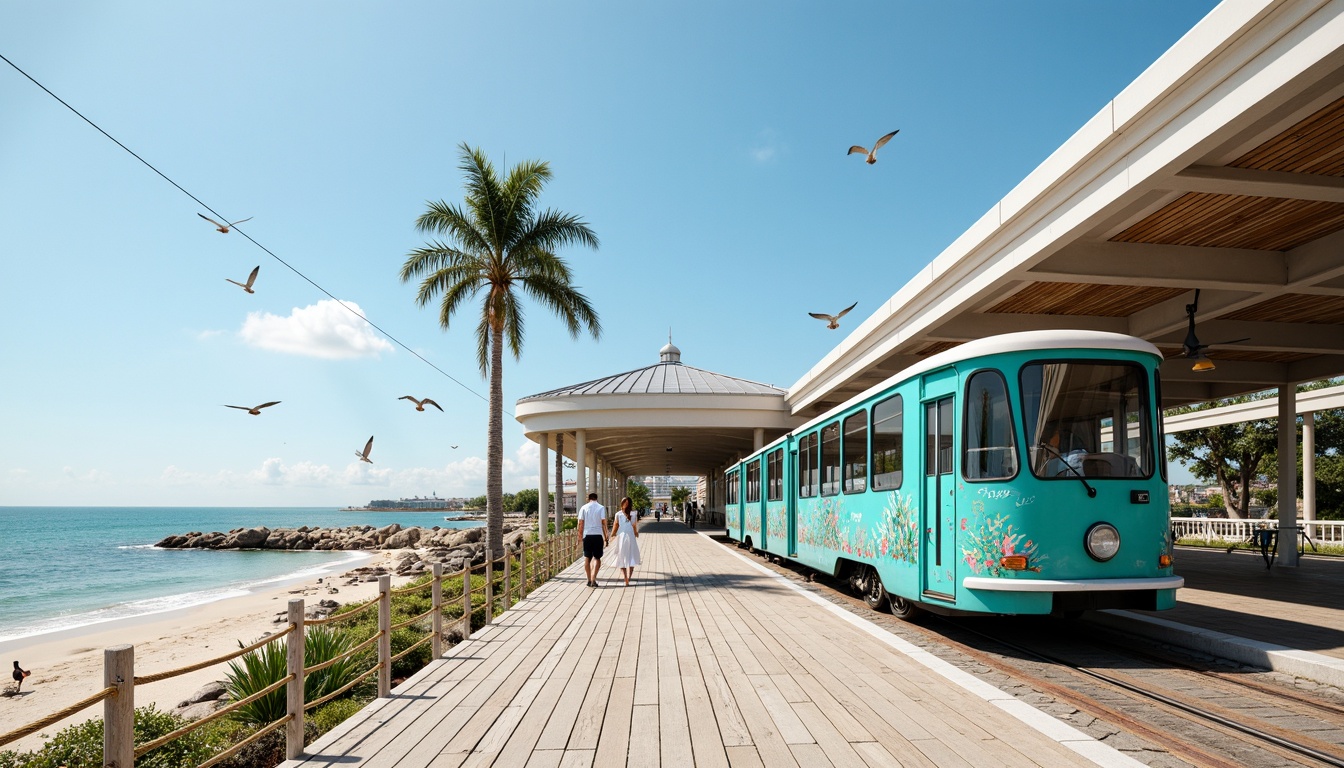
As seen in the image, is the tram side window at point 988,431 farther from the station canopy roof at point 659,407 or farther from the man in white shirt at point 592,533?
the station canopy roof at point 659,407

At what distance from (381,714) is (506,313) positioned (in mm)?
15909

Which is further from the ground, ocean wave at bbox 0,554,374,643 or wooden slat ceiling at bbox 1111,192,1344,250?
wooden slat ceiling at bbox 1111,192,1344,250

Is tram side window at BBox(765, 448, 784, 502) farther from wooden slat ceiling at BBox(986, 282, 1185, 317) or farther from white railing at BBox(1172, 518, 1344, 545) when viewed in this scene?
white railing at BBox(1172, 518, 1344, 545)

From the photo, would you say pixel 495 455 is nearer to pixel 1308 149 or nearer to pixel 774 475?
pixel 774 475

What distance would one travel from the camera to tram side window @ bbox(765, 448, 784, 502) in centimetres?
1806

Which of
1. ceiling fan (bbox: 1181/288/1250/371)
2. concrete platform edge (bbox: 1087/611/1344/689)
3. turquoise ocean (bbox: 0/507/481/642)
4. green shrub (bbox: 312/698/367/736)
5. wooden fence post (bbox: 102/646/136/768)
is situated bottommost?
turquoise ocean (bbox: 0/507/481/642)

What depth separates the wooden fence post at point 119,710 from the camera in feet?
11.7

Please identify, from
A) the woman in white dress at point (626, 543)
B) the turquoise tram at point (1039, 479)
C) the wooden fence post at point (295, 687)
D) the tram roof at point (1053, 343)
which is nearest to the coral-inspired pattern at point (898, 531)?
the turquoise tram at point (1039, 479)

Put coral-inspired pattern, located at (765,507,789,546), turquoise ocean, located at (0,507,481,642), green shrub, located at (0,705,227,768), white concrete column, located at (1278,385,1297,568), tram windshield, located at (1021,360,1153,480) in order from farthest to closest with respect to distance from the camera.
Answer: turquoise ocean, located at (0,507,481,642) < coral-inspired pattern, located at (765,507,789,546) < white concrete column, located at (1278,385,1297,568) < tram windshield, located at (1021,360,1153,480) < green shrub, located at (0,705,227,768)

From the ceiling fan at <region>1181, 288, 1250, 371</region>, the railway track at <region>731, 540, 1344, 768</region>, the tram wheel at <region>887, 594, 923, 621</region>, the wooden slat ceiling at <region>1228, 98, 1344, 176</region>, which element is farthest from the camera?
the ceiling fan at <region>1181, 288, 1250, 371</region>

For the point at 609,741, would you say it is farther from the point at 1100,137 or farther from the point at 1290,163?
the point at 1290,163

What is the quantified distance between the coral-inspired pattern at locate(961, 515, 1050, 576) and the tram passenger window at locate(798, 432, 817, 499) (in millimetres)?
6342

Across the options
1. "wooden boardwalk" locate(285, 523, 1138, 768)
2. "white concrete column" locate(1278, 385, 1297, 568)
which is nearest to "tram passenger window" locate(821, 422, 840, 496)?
"wooden boardwalk" locate(285, 523, 1138, 768)

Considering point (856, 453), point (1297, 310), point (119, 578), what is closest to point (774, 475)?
point (856, 453)
